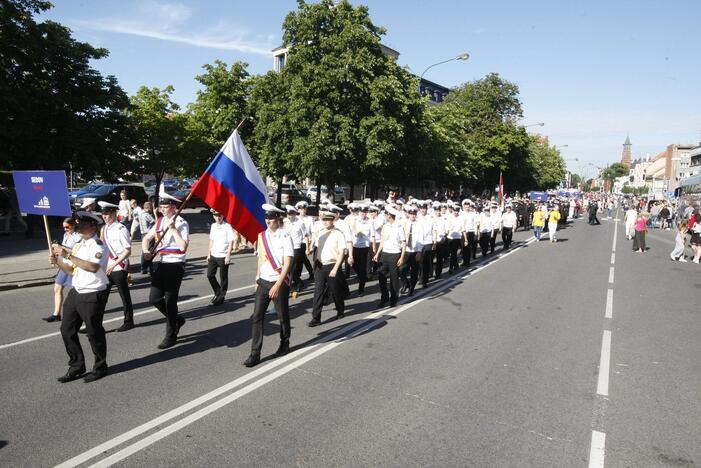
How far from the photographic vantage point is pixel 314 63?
25.5 metres

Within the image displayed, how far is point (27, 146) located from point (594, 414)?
74.1 ft

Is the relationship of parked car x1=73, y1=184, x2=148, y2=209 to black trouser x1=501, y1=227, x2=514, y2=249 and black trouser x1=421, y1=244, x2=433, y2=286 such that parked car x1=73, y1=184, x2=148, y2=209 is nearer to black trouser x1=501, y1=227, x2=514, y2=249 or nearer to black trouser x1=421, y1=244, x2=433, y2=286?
black trouser x1=501, y1=227, x2=514, y2=249

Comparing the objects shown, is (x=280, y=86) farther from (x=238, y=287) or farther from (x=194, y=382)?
(x=194, y=382)

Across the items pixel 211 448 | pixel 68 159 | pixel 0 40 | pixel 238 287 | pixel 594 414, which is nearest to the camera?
pixel 211 448

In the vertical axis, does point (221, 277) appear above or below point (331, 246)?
below

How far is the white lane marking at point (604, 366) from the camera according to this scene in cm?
568

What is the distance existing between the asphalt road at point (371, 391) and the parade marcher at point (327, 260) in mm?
401

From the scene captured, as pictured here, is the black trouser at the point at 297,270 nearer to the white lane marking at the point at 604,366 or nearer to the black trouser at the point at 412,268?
the black trouser at the point at 412,268

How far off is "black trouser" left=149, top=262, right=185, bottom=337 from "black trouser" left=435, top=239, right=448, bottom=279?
304 inches

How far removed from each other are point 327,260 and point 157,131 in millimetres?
22188

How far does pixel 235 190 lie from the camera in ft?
21.4

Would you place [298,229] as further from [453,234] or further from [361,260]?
[453,234]

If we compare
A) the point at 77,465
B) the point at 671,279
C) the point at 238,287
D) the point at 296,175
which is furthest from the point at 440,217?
the point at 296,175

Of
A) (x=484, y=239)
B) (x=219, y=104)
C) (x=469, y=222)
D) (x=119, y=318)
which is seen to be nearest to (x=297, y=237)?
(x=119, y=318)
